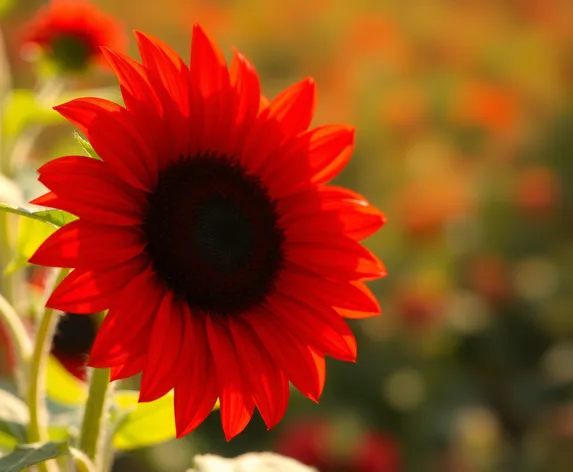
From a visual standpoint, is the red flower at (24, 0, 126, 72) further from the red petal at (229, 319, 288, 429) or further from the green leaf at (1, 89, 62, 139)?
the red petal at (229, 319, 288, 429)

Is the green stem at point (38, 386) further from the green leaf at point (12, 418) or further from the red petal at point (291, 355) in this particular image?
the red petal at point (291, 355)

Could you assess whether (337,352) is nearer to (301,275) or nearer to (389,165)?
(301,275)

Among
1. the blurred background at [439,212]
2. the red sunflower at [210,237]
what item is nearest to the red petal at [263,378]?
the red sunflower at [210,237]

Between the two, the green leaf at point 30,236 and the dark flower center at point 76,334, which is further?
the dark flower center at point 76,334

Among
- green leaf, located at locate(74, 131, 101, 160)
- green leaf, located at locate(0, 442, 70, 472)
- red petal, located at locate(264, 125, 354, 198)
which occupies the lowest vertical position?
green leaf, located at locate(0, 442, 70, 472)

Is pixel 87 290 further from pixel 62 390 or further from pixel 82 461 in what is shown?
pixel 62 390

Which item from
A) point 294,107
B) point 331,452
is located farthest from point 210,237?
point 331,452

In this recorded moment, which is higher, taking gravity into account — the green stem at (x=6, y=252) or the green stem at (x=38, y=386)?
the green stem at (x=6, y=252)

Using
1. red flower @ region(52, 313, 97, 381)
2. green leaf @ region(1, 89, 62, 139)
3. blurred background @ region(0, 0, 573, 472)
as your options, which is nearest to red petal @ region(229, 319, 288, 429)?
green leaf @ region(1, 89, 62, 139)
